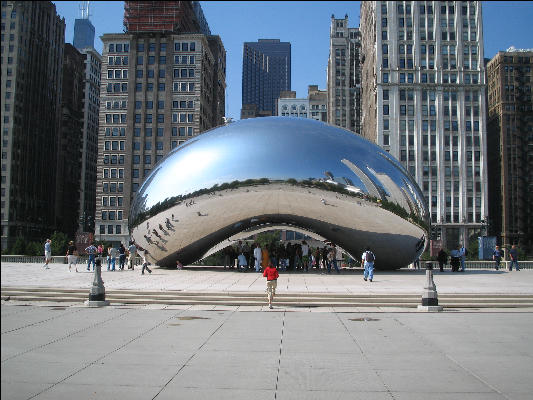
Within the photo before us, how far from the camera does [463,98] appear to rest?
3637 inches

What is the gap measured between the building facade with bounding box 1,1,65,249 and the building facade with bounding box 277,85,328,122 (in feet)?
282

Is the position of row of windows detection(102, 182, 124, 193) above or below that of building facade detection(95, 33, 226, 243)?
below

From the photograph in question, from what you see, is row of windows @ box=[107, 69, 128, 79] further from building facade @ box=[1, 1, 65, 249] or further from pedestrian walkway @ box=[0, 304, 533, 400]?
pedestrian walkway @ box=[0, 304, 533, 400]

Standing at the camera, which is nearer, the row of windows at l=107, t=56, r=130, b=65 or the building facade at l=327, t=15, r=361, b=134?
the row of windows at l=107, t=56, r=130, b=65

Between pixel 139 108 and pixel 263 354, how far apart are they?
93484 millimetres

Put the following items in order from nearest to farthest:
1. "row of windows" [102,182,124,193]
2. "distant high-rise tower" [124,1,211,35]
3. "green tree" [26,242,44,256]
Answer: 1. "green tree" [26,242,44,256]
2. "row of windows" [102,182,124,193]
3. "distant high-rise tower" [124,1,211,35]

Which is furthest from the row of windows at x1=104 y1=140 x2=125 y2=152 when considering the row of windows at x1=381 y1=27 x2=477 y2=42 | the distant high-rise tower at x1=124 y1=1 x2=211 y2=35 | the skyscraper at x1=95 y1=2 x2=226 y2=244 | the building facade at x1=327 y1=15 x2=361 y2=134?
the building facade at x1=327 y1=15 x2=361 y2=134

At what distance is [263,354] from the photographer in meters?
7.54

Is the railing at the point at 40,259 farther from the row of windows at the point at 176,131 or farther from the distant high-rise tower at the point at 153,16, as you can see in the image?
the distant high-rise tower at the point at 153,16

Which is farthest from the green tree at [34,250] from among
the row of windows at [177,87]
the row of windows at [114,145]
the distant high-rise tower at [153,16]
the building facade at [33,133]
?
the distant high-rise tower at [153,16]

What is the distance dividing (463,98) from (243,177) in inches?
3247

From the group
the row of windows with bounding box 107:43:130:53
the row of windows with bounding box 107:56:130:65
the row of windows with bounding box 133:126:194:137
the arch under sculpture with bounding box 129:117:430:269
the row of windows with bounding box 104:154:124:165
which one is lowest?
the arch under sculpture with bounding box 129:117:430:269

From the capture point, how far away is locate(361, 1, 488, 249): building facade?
3585 inches

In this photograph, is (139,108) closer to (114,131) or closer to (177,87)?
(114,131)
